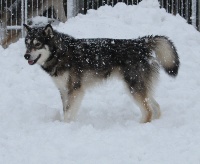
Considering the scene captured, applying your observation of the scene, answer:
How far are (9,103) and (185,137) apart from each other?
2850 millimetres

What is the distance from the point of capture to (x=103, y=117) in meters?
6.31

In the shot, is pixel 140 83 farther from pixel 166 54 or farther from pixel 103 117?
pixel 103 117

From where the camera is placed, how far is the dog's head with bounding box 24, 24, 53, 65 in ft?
19.4

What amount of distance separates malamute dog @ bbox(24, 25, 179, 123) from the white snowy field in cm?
26

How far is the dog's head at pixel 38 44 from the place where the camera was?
591cm

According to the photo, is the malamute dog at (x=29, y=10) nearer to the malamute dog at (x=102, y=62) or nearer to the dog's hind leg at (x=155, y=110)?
the malamute dog at (x=102, y=62)

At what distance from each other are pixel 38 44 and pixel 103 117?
4.68 feet

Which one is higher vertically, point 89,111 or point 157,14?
point 157,14

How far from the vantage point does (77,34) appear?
955 centimetres

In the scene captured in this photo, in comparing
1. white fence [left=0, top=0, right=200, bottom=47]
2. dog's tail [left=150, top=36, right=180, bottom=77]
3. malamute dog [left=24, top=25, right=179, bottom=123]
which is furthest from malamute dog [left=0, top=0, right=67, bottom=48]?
dog's tail [left=150, top=36, right=180, bottom=77]

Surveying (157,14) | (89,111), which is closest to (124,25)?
(157,14)

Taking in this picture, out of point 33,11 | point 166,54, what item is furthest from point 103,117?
point 33,11

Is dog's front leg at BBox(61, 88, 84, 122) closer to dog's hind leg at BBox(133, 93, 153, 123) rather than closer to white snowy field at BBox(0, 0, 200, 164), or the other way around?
white snowy field at BBox(0, 0, 200, 164)

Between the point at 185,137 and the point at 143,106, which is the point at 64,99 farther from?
the point at 185,137
